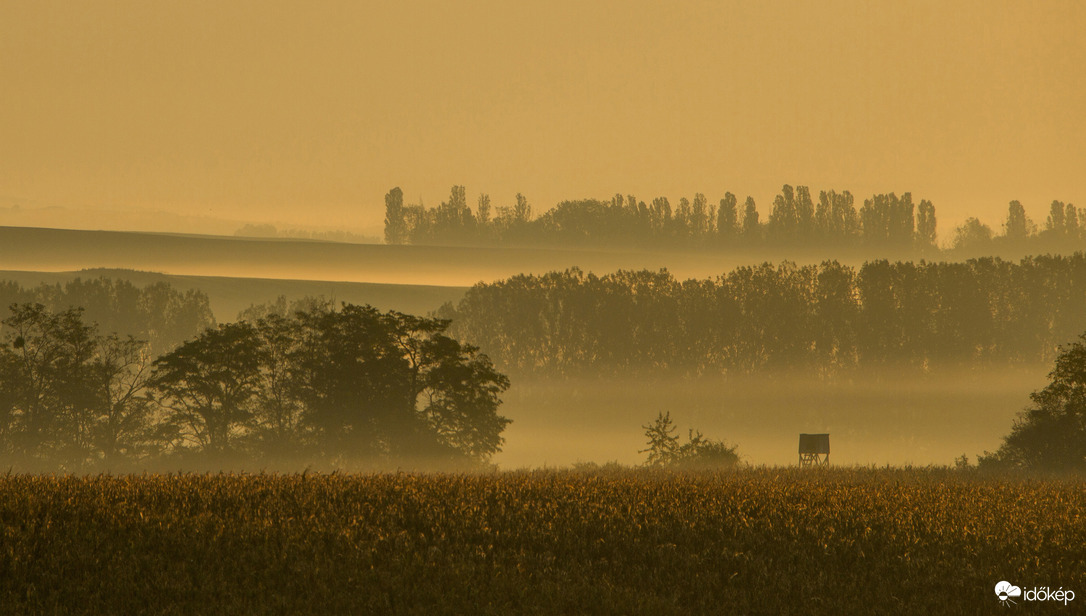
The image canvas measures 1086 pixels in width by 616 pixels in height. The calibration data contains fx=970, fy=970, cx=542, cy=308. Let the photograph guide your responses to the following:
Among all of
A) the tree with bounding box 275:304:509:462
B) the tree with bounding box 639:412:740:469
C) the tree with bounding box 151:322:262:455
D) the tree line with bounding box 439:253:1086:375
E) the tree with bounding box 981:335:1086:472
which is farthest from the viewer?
the tree line with bounding box 439:253:1086:375

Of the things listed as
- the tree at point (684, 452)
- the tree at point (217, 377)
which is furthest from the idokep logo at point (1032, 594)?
the tree at point (217, 377)

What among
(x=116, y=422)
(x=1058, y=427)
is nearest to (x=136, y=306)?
(x=116, y=422)

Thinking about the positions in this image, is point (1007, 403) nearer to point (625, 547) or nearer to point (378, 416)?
point (378, 416)

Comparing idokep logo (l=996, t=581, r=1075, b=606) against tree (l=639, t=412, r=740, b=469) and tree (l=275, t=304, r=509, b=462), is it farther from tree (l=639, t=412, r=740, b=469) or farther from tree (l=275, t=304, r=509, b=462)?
tree (l=275, t=304, r=509, b=462)

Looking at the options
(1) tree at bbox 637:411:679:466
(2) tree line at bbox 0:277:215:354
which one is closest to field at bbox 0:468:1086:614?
(1) tree at bbox 637:411:679:466

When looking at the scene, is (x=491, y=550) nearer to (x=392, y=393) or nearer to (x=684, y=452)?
(x=392, y=393)

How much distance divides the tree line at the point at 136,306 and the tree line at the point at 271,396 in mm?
108334

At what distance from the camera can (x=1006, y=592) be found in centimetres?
1220

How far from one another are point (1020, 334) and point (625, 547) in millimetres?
189385

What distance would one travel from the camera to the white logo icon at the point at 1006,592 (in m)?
12.0

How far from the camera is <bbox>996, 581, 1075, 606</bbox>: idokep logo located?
476 inches

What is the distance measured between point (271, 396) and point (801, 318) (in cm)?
14774

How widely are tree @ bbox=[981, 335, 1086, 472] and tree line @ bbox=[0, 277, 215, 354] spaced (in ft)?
455

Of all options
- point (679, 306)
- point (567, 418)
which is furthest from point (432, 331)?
point (679, 306)
